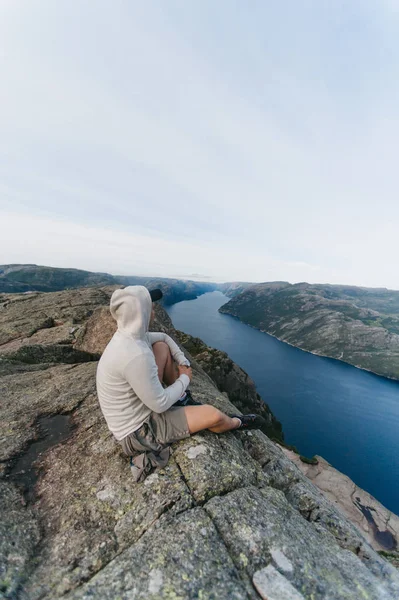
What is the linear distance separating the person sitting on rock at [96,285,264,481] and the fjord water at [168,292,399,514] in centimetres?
10613

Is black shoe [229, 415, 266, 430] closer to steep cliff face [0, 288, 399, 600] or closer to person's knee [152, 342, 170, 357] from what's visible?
steep cliff face [0, 288, 399, 600]

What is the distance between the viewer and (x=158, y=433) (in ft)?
21.2

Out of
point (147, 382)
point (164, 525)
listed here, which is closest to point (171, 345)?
point (147, 382)

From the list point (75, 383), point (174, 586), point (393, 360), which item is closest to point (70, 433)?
point (75, 383)

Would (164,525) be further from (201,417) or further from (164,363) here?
(164,363)

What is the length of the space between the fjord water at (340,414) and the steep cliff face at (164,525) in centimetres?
10368

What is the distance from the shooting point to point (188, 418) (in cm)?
670

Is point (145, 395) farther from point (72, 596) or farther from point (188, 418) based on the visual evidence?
point (72, 596)

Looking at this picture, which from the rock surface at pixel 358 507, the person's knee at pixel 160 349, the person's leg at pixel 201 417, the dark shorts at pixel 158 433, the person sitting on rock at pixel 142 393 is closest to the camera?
the person sitting on rock at pixel 142 393

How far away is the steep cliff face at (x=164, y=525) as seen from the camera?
423cm

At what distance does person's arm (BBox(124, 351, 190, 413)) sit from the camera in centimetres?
528

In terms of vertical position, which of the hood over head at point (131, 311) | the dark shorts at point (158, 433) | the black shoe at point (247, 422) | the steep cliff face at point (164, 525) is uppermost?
the hood over head at point (131, 311)

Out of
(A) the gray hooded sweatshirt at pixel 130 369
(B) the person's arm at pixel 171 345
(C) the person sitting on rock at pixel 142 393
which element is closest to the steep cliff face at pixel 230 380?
(B) the person's arm at pixel 171 345

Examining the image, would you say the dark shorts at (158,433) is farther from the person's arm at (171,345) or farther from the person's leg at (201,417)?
the person's arm at (171,345)
